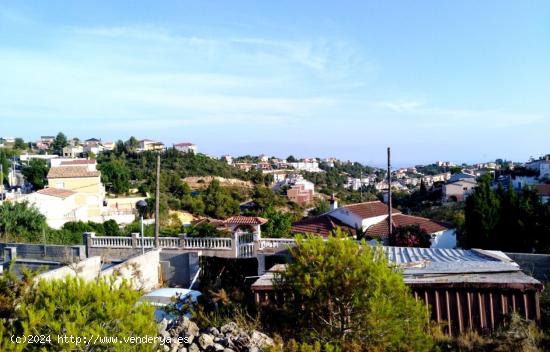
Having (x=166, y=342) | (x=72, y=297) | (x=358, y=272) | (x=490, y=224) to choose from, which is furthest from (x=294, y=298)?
(x=490, y=224)

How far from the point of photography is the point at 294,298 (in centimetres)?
592

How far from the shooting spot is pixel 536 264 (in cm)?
1177

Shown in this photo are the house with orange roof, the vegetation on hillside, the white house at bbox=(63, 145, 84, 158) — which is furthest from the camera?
the white house at bbox=(63, 145, 84, 158)

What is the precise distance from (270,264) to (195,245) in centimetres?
288

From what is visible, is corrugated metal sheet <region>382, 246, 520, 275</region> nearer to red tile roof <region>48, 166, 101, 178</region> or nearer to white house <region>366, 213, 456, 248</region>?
white house <region>366, 213, 456, 248</region>

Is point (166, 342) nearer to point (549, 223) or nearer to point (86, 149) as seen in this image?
point (549, 223)

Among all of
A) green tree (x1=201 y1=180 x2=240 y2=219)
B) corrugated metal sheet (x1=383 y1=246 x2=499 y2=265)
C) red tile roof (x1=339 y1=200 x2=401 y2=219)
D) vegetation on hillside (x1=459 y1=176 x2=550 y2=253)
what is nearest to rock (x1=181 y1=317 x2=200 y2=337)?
corrugated metal sheet (x1=383 y1=246 x2=499 y2=265)

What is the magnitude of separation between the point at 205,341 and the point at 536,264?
31.5 feet

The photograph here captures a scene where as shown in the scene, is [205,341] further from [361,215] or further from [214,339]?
[361,215]

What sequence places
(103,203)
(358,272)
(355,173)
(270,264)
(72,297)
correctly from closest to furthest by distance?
(72,297)
(358,272)
(270,264)
(103,203)
(355,173)

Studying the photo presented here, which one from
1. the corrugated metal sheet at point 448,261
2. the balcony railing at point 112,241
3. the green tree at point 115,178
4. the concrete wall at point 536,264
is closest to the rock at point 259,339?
the corrugated metal sheet at point 448,261

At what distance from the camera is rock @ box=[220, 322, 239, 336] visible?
643 cm

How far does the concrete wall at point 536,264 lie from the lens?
38.1ft

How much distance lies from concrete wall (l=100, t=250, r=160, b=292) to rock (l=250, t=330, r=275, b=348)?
6.93 metres
